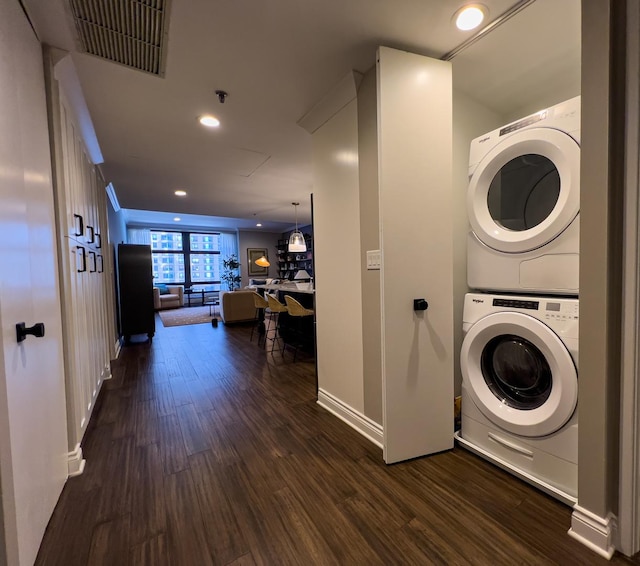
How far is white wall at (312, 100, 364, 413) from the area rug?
493 centimetres

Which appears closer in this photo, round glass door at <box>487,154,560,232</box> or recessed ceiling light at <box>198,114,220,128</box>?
round glass door at <box>487,154,560,232</box>

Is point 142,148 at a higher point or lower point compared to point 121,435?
higher

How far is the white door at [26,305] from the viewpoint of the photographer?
98cm

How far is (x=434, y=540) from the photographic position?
3.91ft

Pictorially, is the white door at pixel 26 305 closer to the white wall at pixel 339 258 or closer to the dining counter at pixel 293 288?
the white wall at pixel 339 258

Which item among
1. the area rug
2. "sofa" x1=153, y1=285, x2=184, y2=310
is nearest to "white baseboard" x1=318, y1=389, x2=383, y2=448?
the area rug

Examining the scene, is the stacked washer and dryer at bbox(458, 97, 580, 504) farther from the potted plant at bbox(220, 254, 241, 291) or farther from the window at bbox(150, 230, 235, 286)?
the window at bbox(150, 230, 235, 286)

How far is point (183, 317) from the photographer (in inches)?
288

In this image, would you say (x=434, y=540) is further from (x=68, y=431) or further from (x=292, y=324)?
(x=292, y=324)

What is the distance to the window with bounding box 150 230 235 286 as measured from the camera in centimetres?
959

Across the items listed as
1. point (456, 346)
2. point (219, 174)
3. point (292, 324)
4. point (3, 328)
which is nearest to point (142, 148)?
point (219, 174)

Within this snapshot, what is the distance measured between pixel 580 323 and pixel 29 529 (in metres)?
2.28

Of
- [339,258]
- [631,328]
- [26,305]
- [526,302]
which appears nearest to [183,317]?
[339,258]

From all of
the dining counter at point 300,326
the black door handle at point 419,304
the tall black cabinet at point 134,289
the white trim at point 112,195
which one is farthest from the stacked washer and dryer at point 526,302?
the tall black cabinet at point 134,289
